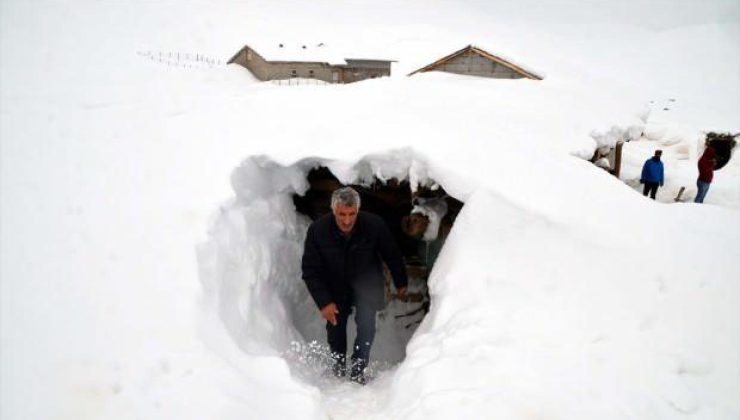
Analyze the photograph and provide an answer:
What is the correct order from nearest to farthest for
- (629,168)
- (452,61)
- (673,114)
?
1. (629,168)
2. (452,61)
3. (673,114)

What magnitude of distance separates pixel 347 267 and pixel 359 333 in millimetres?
872

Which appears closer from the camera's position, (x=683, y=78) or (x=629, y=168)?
(x=629, y=168)

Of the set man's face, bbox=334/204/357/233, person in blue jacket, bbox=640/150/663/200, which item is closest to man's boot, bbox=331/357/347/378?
man's face, bbox=334/204/357/233

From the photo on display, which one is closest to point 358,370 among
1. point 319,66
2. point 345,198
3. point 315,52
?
point 345,198

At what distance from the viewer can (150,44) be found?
54562 millimetres

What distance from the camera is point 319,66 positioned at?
31.7 meters

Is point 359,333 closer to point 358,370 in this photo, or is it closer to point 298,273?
point 358,370

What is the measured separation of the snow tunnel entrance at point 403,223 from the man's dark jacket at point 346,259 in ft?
2.80

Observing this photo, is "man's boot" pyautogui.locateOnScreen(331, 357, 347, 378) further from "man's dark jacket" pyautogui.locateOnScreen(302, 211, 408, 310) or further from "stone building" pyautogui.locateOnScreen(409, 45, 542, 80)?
"stone building" pyautogui.locateOnScreen(409, 45, 542, 80)

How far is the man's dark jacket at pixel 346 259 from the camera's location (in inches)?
161

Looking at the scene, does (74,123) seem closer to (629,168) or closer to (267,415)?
(267,415)

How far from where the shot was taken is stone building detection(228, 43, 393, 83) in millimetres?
31688

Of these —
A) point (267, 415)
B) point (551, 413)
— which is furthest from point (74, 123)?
point (551, 413)

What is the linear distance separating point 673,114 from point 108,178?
133 ft
